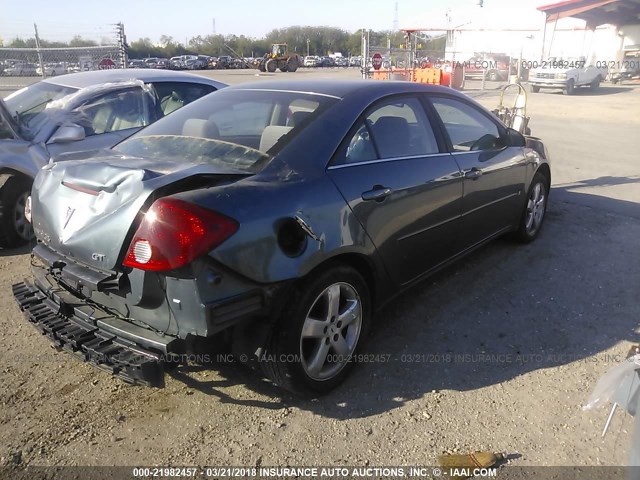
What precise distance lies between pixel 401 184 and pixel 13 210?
3.80 metres

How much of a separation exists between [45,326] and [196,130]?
142 centimetres

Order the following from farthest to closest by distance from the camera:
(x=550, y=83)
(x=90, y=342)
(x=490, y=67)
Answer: (x=490, y=67) → (x=550, y=83) → (x=90, y=342)

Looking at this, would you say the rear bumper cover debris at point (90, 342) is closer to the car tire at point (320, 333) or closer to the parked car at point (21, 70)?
the car tire at point (320, 333)

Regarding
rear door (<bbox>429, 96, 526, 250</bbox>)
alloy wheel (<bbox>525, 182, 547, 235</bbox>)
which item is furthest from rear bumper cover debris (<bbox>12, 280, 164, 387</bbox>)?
alloy wheel (<bbox>525, 182, 547, 235</bbox>)

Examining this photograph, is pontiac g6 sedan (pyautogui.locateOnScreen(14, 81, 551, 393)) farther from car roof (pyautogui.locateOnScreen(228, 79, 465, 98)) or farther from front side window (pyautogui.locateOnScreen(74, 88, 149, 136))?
front side window (pyautogui.locateOnScreen(74, 88, 149, 136))

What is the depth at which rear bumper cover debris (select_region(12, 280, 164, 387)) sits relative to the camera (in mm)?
2377

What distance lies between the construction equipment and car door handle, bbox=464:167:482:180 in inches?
1702

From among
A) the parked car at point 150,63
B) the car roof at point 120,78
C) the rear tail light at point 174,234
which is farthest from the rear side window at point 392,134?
the parked car at point 150,63

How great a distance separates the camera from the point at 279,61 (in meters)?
46.0

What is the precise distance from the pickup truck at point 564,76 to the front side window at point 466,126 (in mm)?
→ 24056

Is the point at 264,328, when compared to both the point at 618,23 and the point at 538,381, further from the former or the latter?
the point at 618,23

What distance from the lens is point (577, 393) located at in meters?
3.03

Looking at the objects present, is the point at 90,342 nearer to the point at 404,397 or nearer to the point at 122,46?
the point at 404,397

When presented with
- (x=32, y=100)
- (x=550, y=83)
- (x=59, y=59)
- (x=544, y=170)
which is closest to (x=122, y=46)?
(x=59, y=59)
